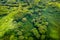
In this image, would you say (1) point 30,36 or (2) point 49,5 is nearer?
(1) point 30,36

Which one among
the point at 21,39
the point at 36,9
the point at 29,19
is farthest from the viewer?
the point at 36,9

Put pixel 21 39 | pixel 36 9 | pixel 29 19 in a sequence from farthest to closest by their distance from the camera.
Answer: pixel 36 9, pixel 29 19, pixel 21 39

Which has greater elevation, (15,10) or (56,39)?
(15,10)

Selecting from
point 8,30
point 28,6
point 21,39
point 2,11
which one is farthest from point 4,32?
point 28,6

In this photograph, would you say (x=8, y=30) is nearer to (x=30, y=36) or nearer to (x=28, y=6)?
(x=30, y=36)

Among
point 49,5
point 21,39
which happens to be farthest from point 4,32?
point 49,5

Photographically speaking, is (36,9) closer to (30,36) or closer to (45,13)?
(45,13)
